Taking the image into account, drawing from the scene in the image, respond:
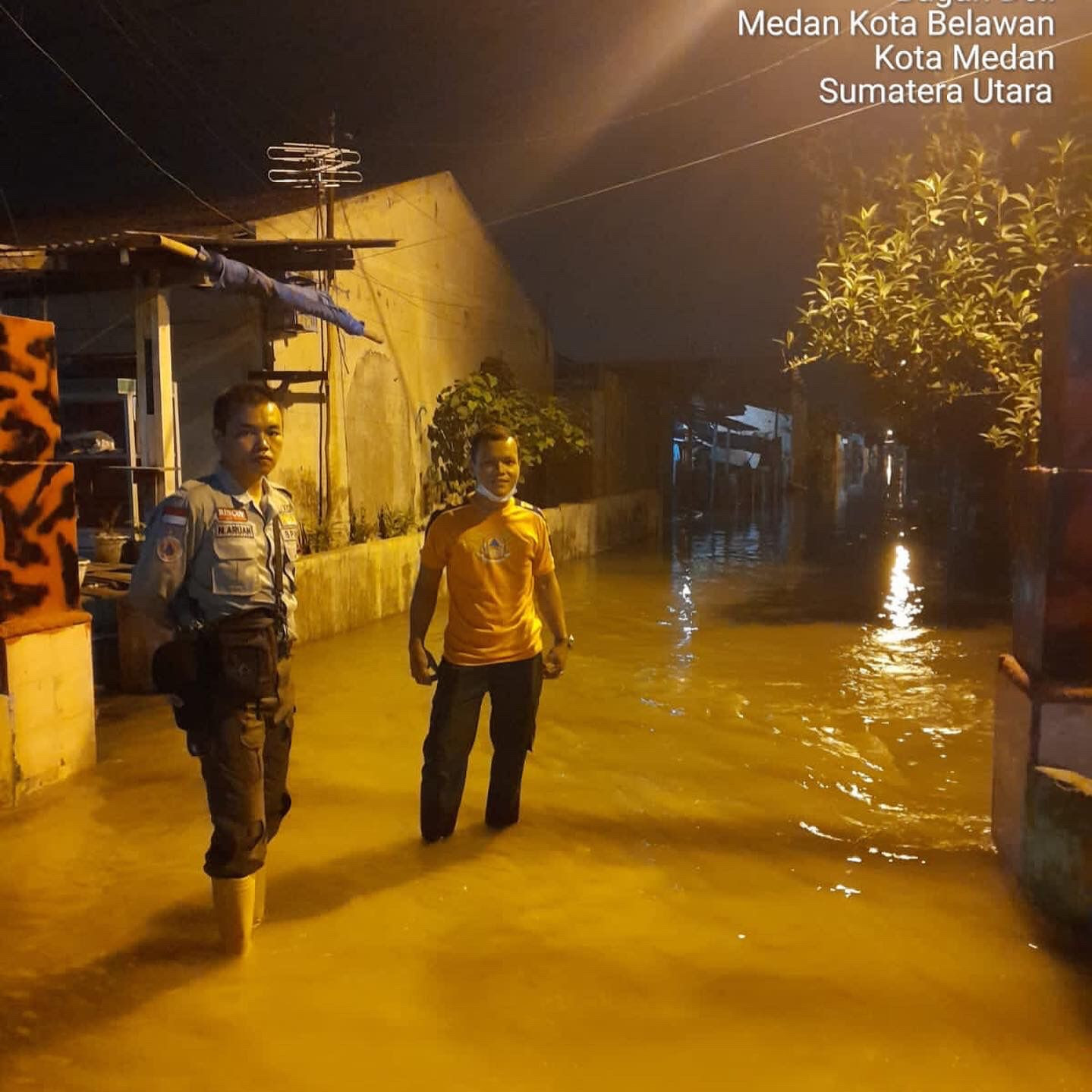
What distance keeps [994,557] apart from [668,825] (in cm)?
1476

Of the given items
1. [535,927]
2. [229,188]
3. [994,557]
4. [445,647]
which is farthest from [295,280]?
[994,557]

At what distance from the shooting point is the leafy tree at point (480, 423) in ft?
53.5

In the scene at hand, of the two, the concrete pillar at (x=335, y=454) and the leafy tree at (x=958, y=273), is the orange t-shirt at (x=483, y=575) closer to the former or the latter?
the leafy tree at (x=958, y=273)

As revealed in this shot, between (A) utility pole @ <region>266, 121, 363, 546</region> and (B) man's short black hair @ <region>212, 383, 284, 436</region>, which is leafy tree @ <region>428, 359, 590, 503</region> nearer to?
(A) utility pole @ <region>266, 121, 363, 546</region>

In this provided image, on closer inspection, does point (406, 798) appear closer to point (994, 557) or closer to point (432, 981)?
point (432, 981)

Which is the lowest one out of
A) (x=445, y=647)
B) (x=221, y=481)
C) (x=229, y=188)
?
(x=445, y=647)

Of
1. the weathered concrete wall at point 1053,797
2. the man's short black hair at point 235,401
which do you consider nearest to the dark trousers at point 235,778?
the man's short black hair at point 235,401

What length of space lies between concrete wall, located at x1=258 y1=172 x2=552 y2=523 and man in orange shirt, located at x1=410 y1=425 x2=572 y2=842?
829cm

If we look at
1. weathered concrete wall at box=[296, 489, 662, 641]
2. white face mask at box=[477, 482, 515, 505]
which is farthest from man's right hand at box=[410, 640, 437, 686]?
weathered concrete wall at box=[296, 489, 662, 641]

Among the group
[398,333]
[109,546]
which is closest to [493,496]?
[109,546]

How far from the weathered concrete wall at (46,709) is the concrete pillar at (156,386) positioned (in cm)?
404

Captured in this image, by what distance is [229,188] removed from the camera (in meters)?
16.9

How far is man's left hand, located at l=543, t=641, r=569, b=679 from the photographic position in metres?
4.63

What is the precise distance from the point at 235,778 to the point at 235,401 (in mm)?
1257
